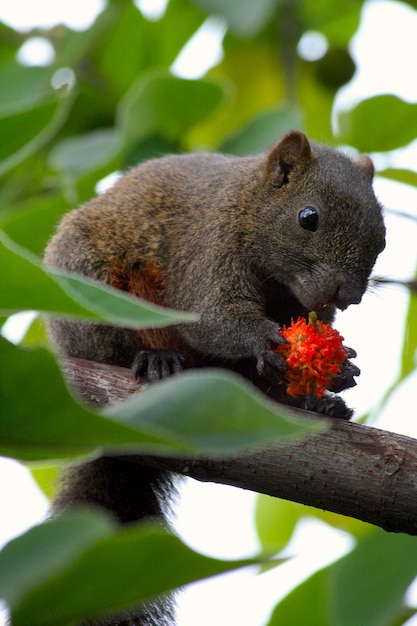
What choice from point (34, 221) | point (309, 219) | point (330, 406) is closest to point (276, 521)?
point (330, 406)

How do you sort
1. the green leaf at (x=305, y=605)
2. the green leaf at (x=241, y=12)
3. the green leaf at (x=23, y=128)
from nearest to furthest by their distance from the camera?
the green leaf at (x=305, y=605)
the green leaf at (x=23, y=128)
the green leaf at (x=241, y=12)

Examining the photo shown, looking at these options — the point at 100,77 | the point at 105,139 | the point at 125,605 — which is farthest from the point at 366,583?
the point at 100,77

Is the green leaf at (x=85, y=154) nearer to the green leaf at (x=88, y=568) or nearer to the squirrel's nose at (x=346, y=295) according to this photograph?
the squirrel's nose at (x=346, y=295)

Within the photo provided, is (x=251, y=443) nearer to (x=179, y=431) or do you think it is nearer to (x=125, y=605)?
(x=179, y=431)

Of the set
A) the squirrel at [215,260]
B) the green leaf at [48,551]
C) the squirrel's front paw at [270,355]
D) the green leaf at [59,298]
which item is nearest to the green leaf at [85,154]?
the squirrel at [215,260]

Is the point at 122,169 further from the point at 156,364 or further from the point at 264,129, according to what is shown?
the point at 156,364

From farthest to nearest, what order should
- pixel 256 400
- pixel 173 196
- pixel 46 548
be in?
pixel 173 196 → pixel 256 400 → pixel 46 548

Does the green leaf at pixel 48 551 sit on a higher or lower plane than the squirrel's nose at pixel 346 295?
lower
